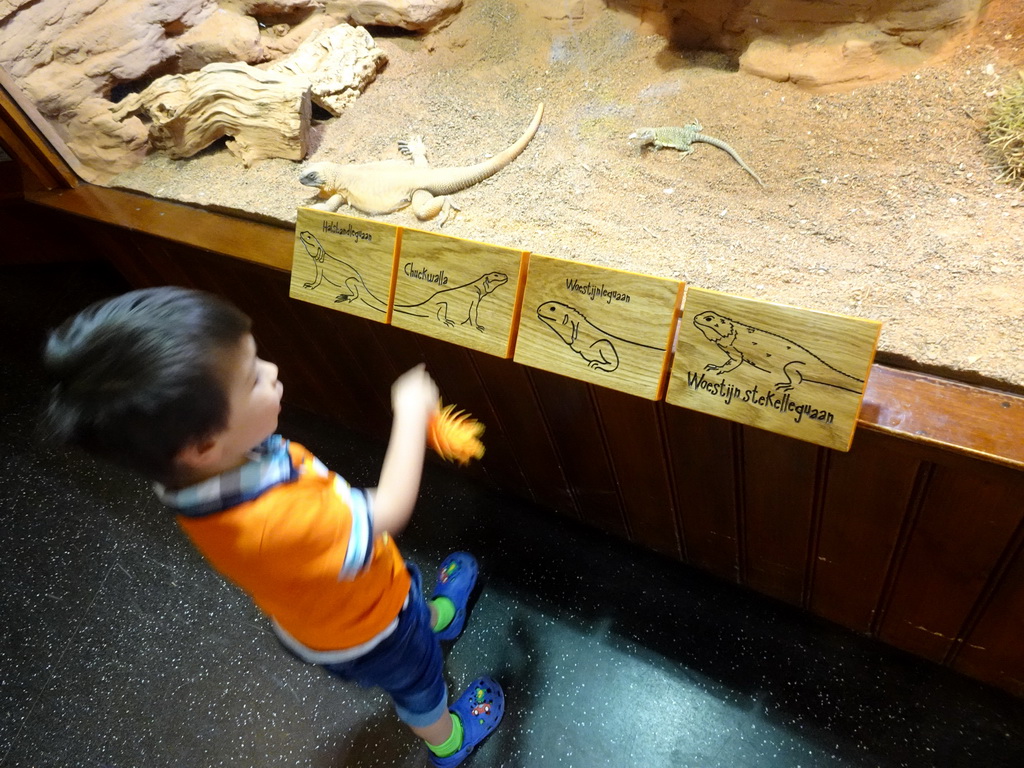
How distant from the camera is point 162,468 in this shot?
2.33 ft

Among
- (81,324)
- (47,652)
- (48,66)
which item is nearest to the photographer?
(81,324)

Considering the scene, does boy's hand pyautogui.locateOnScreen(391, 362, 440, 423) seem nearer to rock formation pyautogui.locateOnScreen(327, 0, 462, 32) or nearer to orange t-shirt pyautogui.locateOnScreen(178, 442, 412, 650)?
orange t-shirt pyautogui.locateOnScreen(178, 442, 412, 650)

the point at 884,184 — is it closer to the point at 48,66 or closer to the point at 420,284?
the point at 420,284

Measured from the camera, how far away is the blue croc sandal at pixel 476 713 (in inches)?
50.8

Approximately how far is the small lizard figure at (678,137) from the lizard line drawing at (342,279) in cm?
76

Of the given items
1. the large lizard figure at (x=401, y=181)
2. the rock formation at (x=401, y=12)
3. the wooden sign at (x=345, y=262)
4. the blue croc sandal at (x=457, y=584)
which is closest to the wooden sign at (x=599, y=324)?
the wooden sign at (x=345, y=262)

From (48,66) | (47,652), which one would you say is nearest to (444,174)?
(48,66)

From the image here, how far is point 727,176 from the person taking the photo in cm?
126

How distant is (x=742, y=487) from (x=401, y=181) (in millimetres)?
1062

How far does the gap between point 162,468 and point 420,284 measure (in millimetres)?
488

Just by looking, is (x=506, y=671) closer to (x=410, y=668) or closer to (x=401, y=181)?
(x=410, y=668)

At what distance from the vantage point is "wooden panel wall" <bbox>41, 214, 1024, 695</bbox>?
0.92 metres

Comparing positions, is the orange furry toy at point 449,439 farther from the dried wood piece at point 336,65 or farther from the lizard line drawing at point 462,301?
the dried wood piece at point 336,65

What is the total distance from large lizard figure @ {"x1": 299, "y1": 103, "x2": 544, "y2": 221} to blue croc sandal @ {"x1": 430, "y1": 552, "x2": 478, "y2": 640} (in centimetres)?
88
